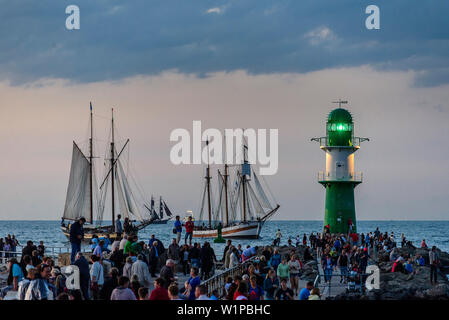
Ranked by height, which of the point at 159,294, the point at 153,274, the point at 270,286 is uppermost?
the point at 159,294

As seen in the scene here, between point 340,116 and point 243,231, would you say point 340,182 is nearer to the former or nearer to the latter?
point 340,116

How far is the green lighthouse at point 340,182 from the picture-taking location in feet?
179

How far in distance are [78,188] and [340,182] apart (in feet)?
103

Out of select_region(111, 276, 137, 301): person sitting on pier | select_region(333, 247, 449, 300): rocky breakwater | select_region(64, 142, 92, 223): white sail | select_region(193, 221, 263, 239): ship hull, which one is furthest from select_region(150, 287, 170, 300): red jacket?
select_region(193, 221, 263, 239): ship hull

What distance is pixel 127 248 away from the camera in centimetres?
2292

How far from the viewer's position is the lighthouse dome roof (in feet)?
189

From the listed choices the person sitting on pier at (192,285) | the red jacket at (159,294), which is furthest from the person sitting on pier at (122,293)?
the person sitting on pier at (192,285)

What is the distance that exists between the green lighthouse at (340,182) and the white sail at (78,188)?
94.7 feet

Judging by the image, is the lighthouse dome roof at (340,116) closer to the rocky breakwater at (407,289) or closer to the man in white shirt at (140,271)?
the rocky breakwater at (407,289)

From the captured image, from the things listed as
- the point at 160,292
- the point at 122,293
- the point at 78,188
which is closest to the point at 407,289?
the point at 160,292

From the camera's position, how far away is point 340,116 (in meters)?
57.8

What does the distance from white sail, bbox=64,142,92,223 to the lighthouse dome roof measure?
2874 cm

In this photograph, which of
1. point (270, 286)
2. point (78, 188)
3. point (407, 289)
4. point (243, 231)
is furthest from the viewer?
point (243, 231)
